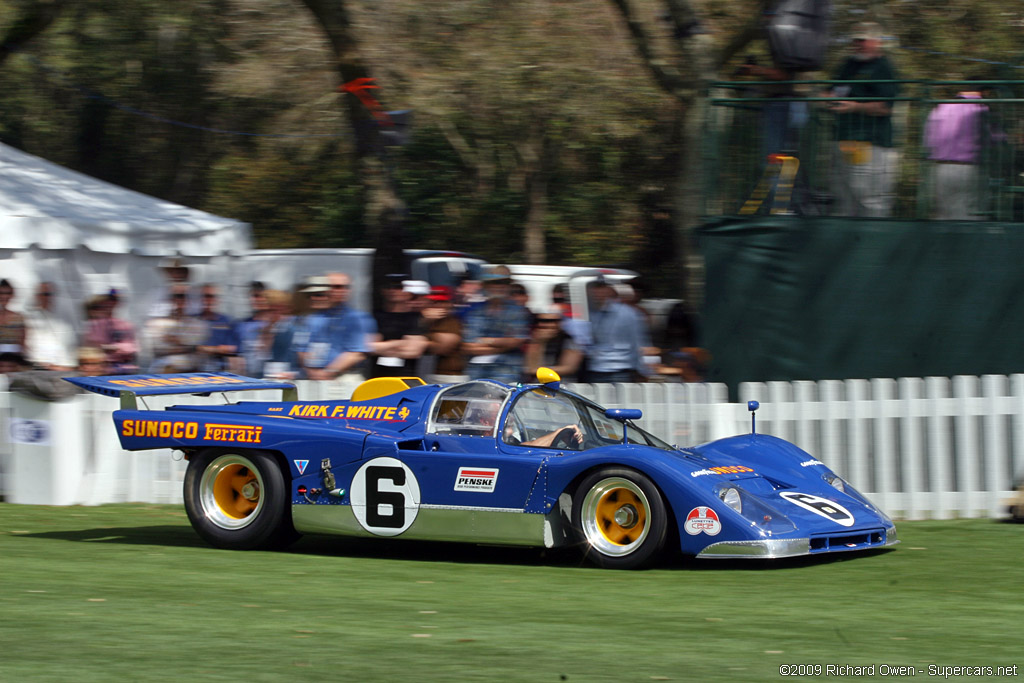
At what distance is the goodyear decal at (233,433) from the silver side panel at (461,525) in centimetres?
52

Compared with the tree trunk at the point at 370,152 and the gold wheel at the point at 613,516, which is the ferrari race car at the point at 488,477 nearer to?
the gold wheel at the point at 613,516

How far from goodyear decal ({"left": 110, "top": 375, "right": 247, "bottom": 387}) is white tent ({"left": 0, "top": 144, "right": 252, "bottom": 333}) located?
5030 millimetres

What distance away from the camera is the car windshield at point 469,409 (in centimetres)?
803

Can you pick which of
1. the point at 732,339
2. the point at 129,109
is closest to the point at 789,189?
the point at 732,339

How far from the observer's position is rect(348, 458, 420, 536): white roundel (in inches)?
312

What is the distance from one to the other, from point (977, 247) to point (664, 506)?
4.70 m

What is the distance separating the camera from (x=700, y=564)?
25.0 feet

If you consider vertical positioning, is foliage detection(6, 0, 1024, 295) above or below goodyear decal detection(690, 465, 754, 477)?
above

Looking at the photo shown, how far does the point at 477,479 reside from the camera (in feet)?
25.4

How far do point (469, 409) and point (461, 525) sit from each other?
2.52 feet

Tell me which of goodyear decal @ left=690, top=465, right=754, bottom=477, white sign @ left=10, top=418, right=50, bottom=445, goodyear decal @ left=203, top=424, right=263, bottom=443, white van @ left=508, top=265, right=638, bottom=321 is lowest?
goodyear decal @ left=690, top=465, right=754, bottom=477

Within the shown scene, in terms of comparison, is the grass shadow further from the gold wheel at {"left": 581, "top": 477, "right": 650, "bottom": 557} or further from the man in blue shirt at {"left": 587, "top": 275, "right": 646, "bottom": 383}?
the man in blue shirt at {"left": 587, "top": 275, "right": 646, "bottom": 383}

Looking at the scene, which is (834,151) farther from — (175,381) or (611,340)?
(175,381)

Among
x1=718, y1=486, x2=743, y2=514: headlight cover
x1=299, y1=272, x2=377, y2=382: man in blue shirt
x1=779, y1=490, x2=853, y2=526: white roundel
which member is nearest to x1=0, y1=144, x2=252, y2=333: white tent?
x1=299, y1=272, x2=377, y2=382: man in blue shirt
